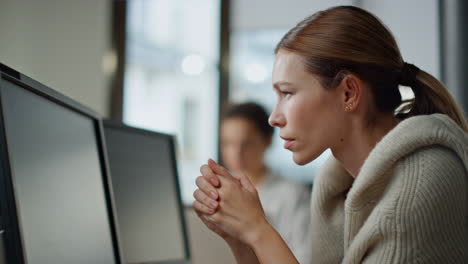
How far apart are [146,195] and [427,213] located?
0.66 metres

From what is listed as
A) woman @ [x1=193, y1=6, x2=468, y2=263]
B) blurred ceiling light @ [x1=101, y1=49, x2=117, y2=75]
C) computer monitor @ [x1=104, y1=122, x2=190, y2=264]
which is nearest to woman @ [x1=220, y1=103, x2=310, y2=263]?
computer monitor @ [x1=104, y1=122, x2=190, y2=264]

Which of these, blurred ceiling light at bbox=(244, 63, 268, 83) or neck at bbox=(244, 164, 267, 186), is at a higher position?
blurred ceiling light at bbox=(244, 63, 268, 83)

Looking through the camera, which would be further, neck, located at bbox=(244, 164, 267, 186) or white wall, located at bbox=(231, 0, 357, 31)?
white wall, located at bbox=(231, 0, 357, 31)

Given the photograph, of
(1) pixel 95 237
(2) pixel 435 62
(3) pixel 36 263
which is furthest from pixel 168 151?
(2) pixel 435 62

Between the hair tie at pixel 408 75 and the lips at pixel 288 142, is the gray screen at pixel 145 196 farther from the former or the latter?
the hair tie at pixel 408 75

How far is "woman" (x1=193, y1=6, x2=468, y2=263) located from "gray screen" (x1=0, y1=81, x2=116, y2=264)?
0.65 ft

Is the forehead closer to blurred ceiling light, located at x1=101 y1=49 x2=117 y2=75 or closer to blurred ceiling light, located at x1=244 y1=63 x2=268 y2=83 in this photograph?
blurred ceiling light, located at x1=244 y1=63 x2=268 y2=83

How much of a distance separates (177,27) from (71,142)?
8.71 feet

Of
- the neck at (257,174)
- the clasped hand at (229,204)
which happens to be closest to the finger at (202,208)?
the clasped hand at (229,204)

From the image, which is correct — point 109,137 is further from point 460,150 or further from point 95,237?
point 460,150

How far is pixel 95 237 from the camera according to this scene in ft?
3.06

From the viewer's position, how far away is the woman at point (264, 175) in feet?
6.16

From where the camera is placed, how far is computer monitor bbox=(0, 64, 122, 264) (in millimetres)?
629

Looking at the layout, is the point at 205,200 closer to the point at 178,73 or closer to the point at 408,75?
the point at 408,75
